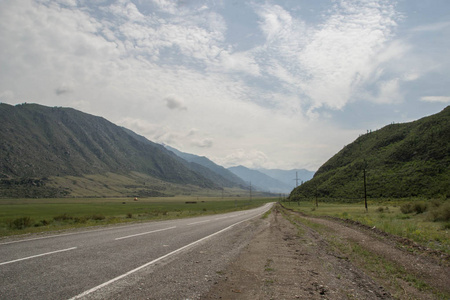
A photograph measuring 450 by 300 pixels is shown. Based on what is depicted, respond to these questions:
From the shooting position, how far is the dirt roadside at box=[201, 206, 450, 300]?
6137 millimetres

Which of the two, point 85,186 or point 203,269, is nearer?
point 203,269

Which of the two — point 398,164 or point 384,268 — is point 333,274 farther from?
point 398,164

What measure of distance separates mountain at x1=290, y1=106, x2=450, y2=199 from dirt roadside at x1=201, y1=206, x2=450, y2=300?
45.5 m

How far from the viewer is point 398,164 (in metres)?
69.6

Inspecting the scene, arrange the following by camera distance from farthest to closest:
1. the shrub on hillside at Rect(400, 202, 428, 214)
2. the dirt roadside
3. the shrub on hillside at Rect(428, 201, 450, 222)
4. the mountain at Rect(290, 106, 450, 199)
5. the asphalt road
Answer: the mountain at Rect(290, 106, 450, 199), the shrub on hillside at Rect(400, 202, 428, 214), the shrub on hillside at Rect(428, 201, 450, 222), the dirt roadside, the asphalt road

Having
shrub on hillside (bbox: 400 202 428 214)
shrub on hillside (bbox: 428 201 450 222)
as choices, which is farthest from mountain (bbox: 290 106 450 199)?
shrub on hillside (bbox: 428 201 450 222)

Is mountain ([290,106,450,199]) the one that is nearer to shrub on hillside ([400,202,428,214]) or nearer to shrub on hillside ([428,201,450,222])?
shrub on hillside ([400,202,428,214])

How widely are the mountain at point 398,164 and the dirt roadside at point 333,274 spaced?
149 feet

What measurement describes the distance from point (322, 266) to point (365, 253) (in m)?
3.24

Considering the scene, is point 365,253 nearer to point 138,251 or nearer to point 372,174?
point 138,251

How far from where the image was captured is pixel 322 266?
8.69 m

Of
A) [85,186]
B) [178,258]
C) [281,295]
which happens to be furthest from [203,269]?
[85,186]

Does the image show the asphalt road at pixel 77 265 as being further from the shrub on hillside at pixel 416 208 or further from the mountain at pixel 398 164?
the mountain at pixel 398 164

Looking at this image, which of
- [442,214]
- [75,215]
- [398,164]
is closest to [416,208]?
[442,214]
